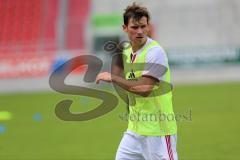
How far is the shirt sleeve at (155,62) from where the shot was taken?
17.5 ft

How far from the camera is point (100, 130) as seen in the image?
535 inches

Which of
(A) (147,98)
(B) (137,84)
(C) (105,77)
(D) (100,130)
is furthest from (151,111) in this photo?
(D) (100,130)

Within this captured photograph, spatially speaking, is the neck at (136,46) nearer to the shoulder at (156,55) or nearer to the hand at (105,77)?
the shoulder at (156,55)

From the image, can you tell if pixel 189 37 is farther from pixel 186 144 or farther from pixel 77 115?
pixel 186 144

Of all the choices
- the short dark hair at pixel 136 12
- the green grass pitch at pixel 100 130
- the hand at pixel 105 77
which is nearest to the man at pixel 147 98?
the short dark hair at pixel 136 12

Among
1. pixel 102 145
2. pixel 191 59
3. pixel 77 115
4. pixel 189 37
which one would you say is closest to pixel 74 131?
pixel 77 115

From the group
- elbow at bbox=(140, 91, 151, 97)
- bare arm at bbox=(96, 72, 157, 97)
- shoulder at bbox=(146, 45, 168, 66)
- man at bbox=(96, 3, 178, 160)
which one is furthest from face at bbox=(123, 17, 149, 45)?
elbow at bbox=(140, 91, 151, 97)

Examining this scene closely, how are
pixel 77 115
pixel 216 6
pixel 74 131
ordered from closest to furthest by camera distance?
1. pixel 74 131
2. pixel 77 115
3. pixel 216 6

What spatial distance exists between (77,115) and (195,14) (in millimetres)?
17404

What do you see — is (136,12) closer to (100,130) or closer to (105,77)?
(105,77)

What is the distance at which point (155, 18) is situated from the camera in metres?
31.5

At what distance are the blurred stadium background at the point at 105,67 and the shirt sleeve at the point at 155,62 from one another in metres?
4.26

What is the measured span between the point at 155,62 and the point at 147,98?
0.34m

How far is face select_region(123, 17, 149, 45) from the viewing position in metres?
5.21
